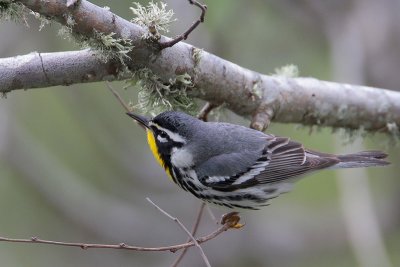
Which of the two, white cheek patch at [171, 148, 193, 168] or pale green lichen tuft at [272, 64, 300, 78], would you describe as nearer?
white cheek patch at [171, 148, 193, 168]

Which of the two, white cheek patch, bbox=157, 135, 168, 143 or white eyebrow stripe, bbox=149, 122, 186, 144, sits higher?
white eyebrow stripe, bbox=149, 122, 186, 144

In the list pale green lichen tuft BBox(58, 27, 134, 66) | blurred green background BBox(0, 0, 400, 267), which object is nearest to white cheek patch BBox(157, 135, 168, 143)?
pale green lichen tuft BBox(58, 27, 134, 66)

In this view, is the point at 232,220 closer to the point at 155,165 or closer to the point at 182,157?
the point at 182,157

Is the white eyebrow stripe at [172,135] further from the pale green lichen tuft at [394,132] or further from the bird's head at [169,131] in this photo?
the pale green lichen tuft at [394,132]

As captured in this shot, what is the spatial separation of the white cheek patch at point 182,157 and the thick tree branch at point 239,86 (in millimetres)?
333

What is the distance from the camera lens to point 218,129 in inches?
157

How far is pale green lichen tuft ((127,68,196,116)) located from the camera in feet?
12.1

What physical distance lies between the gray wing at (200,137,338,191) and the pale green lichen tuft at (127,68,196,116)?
0.52 metres

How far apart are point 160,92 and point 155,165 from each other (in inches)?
111

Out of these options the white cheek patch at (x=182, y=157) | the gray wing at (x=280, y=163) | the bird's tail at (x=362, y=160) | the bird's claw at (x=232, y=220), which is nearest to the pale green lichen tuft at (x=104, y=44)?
the white cheek patch at (x=182, y=157)

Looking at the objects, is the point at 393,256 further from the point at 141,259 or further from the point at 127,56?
the point at 127,56

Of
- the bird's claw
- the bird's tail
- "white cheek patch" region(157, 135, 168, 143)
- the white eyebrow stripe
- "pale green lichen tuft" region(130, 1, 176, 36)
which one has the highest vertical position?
"pale green lichen tuft" region(130, 1, 176, 36)

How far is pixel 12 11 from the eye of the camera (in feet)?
10.3

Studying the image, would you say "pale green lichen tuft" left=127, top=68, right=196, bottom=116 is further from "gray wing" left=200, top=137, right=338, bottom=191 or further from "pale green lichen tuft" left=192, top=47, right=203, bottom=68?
"gray wing" left=200, top=137, right=338, bottom=191
